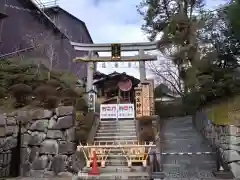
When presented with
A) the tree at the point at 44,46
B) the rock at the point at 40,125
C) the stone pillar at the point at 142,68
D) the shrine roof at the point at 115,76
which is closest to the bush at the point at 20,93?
the rock at the point at 40,125

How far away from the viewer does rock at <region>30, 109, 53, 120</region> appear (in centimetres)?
1327

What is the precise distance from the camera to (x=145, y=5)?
2717 cm

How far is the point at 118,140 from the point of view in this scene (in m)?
14.4

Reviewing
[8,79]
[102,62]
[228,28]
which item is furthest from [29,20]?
[228,28]

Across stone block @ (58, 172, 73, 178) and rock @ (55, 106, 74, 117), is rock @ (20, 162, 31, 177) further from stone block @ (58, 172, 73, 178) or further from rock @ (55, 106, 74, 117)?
rock @ (55, 106, 74, 117)

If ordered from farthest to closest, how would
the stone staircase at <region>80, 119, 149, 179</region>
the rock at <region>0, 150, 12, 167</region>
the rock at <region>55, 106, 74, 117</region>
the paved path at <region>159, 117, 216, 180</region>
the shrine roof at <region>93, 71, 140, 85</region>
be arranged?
the shrine roof at <region>93, 71, 140, 85</region>, the rock at <region>55, 106, 74, 117</region>, the rock at <region>0, 150, 12, 167</region>, the stone staircase at <region>80, 119, 149, 179</region>, the paved path at <region>159, 117, 216, 180</region>

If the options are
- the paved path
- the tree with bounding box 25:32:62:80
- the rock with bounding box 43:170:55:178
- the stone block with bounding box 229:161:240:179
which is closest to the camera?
the stone block with bounding box 229:161:240:179

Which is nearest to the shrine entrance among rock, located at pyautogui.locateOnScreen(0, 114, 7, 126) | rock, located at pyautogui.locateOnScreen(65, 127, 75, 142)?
rock, located at pyautogui.locateOnScreen(65, 127, 75, 142)

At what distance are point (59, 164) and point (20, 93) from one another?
5013 millimetres

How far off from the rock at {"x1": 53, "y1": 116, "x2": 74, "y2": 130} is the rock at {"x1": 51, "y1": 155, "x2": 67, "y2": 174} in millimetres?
1324

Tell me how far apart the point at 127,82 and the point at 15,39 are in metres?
13.5

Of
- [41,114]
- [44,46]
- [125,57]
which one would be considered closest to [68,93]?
[41,114]

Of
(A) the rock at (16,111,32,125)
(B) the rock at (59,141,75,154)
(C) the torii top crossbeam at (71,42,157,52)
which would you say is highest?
(C) the torii top crossbeam at (71,42,157,52)

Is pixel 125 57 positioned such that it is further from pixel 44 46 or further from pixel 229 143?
pixel 229 143
